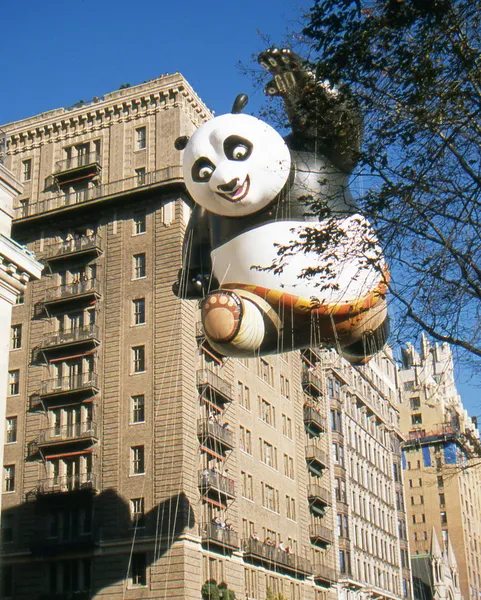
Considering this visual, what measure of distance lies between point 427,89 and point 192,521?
32.5 meters

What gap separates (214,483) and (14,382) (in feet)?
37.1

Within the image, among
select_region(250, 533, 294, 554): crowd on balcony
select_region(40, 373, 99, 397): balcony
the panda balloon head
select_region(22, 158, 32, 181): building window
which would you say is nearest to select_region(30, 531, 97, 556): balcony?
select_region(40, 373, 99, 397): balcony

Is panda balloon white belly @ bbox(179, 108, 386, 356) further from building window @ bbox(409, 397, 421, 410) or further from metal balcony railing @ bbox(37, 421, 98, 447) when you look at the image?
building window @ bbox(409, 397, 421, 410)

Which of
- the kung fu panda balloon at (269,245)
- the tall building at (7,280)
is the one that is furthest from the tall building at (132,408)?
the kung fu panda balloon at (269,245)

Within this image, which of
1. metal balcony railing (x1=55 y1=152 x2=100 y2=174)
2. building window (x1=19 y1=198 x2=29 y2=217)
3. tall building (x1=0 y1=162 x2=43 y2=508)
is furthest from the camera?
building window (x1=19 y1=198 x2=29 y2=217)

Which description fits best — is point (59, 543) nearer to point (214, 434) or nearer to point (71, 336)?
point (214, 434)

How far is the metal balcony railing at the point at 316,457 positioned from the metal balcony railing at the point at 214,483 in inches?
521

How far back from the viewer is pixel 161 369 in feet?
140

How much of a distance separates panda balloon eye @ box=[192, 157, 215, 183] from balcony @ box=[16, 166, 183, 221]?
94.6 ft

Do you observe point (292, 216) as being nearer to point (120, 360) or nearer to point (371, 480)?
point (120, 360)

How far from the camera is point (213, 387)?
43.5 metres

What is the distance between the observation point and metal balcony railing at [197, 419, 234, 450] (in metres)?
42.3

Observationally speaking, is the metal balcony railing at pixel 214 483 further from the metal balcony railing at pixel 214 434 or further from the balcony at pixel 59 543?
the balcony at pixel 59 543

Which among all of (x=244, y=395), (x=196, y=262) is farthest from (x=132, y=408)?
(x=196, y=262)
